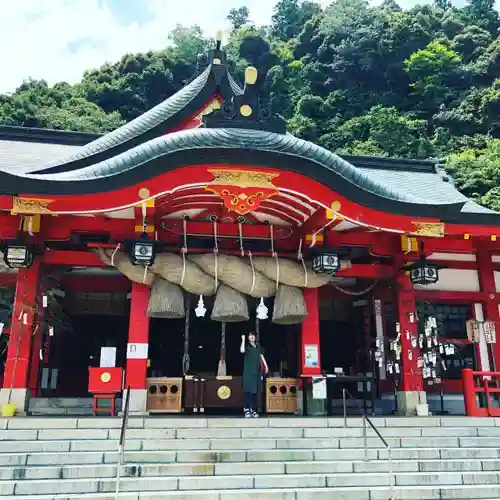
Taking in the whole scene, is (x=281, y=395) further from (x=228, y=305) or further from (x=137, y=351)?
(x=137, y=351)

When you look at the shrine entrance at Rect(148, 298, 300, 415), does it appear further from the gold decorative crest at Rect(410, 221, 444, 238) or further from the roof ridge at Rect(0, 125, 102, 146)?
the roof ridge at Rect(0, 125, 102, 146)

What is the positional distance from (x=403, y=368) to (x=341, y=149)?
29.4 m

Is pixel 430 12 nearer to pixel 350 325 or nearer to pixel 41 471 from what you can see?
pixel 350 325

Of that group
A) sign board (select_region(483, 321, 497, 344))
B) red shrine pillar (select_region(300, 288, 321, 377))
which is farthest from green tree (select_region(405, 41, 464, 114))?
red shrine pillar (select_region(300, 288, 321, 377))

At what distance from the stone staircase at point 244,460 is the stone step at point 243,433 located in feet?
0.04

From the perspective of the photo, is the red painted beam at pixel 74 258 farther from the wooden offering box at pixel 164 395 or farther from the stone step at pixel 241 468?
the stone step at pixel 241 468

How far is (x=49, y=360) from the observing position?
1045 cm

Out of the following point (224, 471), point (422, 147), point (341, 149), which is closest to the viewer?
point (224, 471)

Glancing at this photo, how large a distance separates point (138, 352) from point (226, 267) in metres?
1.86

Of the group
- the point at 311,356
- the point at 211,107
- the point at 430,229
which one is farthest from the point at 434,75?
the point at 311,356

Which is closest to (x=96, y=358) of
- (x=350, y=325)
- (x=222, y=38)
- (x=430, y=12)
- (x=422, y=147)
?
(x=350, y=325)

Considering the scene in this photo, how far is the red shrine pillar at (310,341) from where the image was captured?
8680 millimetres

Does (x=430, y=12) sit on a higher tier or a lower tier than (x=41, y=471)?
higher

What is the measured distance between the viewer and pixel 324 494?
530 centimetres
